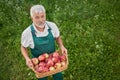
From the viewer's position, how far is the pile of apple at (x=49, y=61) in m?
5.25

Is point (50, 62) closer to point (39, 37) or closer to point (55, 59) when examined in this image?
point (55, 59)

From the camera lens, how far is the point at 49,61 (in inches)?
211

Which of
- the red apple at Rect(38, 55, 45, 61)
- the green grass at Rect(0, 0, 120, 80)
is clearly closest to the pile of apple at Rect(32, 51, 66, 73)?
the red apple at Rect(38, 55, 45, 61)

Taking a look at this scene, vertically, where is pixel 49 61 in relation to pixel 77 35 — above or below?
above

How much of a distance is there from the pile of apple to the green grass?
1474 mm

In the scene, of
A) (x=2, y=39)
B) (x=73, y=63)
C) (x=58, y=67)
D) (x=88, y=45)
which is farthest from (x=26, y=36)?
(x=2, y=39)

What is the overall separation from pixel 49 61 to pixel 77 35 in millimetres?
2572

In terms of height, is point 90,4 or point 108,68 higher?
point 90,4

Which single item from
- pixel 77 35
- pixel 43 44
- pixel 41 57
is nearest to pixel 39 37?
pixel 43 44

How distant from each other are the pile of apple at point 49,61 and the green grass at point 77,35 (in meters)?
1.47

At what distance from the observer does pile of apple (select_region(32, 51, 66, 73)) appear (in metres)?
5.25

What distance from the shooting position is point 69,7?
29.0 ft

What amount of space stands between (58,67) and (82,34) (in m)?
2.75

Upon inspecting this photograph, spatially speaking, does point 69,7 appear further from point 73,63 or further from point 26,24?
point 73,63
